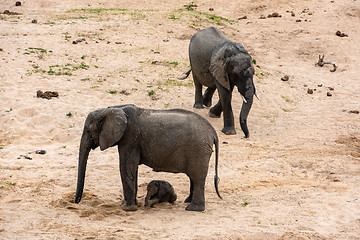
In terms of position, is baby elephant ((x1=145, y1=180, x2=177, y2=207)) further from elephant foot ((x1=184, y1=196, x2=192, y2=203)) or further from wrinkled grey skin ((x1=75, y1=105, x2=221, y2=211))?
elephant foot ((x1=184, y1=196, x2=192, y2=203))

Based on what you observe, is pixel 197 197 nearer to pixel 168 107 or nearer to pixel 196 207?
pixel 196 207

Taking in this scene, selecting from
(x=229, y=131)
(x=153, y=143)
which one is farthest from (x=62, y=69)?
(x=153, y=143)

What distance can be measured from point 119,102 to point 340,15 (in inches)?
615

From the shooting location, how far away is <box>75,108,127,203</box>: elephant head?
7211mm

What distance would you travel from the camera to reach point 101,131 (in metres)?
7.39

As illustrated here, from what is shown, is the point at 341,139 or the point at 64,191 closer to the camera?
the point at 64,191

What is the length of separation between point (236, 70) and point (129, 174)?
4.64 metres

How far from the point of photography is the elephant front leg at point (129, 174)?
7.35 m

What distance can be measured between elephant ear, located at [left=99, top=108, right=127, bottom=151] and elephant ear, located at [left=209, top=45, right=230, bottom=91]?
446 centimetres

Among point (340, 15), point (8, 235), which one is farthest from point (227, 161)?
point (340, 15)

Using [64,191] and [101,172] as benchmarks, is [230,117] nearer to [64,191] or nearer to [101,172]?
[101,172]

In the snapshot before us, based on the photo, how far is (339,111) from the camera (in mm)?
13891

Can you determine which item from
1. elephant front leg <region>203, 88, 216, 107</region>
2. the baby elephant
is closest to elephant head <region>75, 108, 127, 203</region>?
the baby elephant

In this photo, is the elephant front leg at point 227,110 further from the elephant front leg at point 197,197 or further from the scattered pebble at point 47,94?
the elephant front leg at point 197,197
